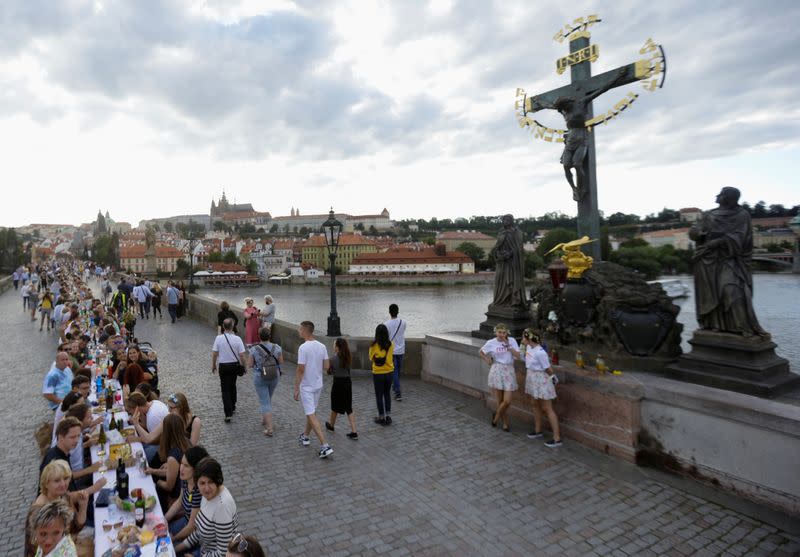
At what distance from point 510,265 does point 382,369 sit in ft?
9.07

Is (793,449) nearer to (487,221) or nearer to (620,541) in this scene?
(620,541)

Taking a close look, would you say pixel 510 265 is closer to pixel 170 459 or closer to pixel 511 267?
pixel 511 267

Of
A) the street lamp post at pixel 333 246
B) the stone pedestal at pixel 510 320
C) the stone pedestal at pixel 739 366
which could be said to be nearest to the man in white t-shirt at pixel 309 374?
the stone pedestal at pixel 510 320

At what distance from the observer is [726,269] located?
4.82 metres

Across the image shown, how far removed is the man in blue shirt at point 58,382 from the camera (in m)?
5.88

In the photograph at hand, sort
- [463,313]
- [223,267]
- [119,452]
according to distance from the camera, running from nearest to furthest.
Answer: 1. [119,452]
2. [463,313]
3. [223,267]

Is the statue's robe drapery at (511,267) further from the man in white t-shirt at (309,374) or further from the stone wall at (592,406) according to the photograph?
the man in white t-shirt at (309,374)

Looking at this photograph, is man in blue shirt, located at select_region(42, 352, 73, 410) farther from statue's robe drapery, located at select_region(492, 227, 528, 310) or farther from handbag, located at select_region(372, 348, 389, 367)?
statue's robe drapery, located at select_region(492, 227, 528, 310)

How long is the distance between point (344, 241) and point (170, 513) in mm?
113936

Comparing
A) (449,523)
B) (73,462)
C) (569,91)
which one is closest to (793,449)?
(449,523)

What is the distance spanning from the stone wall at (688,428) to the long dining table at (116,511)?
13.7 feet

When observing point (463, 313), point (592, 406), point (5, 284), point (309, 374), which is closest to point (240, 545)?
point (309, 374)

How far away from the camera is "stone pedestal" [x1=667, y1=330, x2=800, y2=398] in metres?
4.48

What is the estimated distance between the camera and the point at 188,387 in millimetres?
8703
